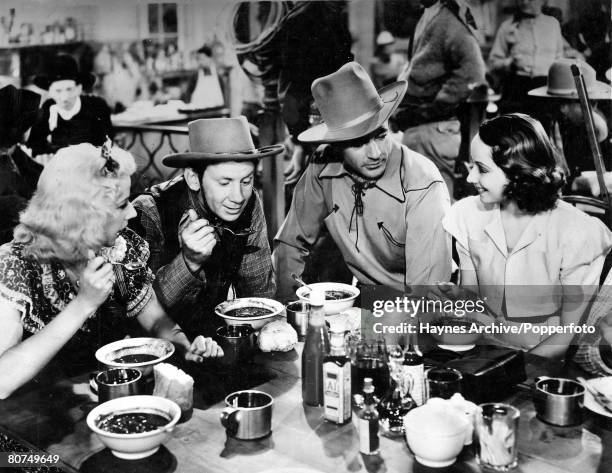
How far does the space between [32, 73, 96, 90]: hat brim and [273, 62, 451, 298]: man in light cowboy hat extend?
0.90 m

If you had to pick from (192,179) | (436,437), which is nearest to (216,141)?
(192,179)

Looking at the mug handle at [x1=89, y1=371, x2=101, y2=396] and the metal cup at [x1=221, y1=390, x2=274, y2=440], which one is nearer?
the metal cup at [x1=221, y1=390, x2=274, y2=440]

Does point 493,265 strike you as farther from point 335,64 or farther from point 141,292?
point 141,292

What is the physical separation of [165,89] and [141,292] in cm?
87

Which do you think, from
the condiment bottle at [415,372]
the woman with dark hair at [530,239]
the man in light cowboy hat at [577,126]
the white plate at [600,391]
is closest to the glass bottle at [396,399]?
the condiment bottle at [415,372]

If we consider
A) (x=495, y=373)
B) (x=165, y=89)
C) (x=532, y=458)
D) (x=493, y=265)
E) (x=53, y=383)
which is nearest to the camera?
(x=532, y=458)

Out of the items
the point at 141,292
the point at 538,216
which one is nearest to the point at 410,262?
the point at 538,216

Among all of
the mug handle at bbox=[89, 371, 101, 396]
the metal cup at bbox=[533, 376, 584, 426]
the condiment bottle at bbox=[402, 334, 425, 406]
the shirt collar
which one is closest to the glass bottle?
the condiment bottle at bbox=[402, 334, 425, 406]

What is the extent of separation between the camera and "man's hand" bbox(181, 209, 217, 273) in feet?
8.19

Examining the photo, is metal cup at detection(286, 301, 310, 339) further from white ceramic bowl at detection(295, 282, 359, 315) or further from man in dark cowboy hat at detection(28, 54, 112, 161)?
man in dark cowboy hat at detection(28, 54, 112, 161)

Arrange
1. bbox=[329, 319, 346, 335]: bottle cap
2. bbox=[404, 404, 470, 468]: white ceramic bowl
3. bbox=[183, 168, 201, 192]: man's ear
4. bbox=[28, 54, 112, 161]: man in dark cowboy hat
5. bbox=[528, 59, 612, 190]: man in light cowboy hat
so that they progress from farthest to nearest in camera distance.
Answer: bbox=[183, 168, 201, 192]: man's ear
bbox=[28, 54, 112, 161]: man in dark cowboy hat
bbox=[528, 59, 612, 190]: man in light cowboy hat
bbox=[329, 319, 346, 335]: bottle cap
bbox=[404, 404, 470, 468]: white ceramic bowl

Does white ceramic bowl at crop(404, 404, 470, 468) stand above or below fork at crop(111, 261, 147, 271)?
below

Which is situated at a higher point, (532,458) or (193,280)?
(193,280)

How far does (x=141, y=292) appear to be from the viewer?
7.14 ft
